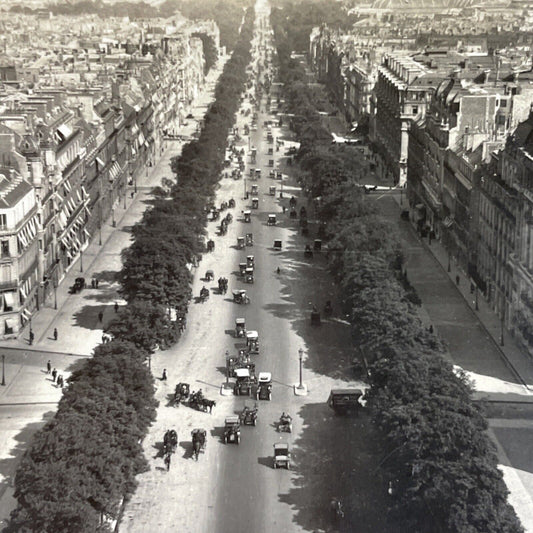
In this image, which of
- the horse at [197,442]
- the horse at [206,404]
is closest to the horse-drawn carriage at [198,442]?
the horse at [197,442]

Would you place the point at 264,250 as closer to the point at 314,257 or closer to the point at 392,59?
the point at 314,257

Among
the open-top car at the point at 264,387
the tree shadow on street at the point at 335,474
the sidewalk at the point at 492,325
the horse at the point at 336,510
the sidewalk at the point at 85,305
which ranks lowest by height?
the sidewalk at the point at 85,305

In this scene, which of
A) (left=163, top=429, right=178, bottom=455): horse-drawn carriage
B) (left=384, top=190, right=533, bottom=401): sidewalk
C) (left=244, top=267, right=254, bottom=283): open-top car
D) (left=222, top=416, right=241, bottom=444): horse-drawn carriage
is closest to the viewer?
(left=163, top=429, right=178, bottom=455): horse-drawn carriage

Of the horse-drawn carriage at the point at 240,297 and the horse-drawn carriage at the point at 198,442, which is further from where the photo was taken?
the horse-drawn carriage at the point at 240,297

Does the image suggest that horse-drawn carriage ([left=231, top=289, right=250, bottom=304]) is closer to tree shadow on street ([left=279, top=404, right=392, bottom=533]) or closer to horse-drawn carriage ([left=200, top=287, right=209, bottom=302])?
horse-drawn carriage ([left=200, top=287, right=209, bottom=302])

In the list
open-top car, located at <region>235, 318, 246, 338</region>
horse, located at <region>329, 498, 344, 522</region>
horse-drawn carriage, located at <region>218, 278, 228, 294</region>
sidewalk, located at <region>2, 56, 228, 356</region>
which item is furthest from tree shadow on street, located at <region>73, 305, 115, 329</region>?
horse, located at <region>329, 498, 344, 522</region>

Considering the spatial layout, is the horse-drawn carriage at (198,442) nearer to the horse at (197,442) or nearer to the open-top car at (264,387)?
the horse at (197,442)
